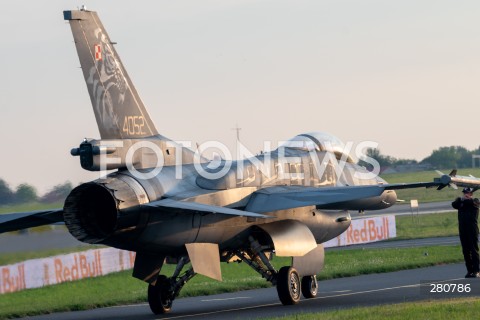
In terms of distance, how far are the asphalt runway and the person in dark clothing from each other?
0.52m

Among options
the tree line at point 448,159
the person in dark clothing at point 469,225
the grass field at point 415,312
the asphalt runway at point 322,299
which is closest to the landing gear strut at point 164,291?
the asphalt runway at point 322,299

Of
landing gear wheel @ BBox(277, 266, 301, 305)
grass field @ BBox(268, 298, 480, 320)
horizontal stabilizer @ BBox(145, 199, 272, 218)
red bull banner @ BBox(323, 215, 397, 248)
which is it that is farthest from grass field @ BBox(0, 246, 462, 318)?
red bull banner @ BBox(323, 215, 397, 248)

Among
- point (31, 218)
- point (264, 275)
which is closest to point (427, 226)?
point (264, 275)

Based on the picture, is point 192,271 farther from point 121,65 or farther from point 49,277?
point 49,277

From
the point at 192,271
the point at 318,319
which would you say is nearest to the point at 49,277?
Answer: the point at 192,271

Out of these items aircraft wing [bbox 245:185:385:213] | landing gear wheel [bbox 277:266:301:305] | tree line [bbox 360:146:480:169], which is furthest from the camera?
tree line [bbox 360:146:480:169]

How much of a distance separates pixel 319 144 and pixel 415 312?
842 cm

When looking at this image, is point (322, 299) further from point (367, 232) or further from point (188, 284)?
point (367, 232)

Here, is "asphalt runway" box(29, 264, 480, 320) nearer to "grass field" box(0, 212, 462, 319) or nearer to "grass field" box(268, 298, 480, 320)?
"grass field" box(0, 212, 462, 319)

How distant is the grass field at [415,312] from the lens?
16422 millimetres

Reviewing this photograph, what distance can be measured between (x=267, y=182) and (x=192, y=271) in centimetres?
249

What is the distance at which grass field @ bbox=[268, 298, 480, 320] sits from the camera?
16.4 meters

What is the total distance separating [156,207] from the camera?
19141mm

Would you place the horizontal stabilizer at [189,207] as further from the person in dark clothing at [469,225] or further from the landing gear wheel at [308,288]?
the person in dark clothing at [469,225]
